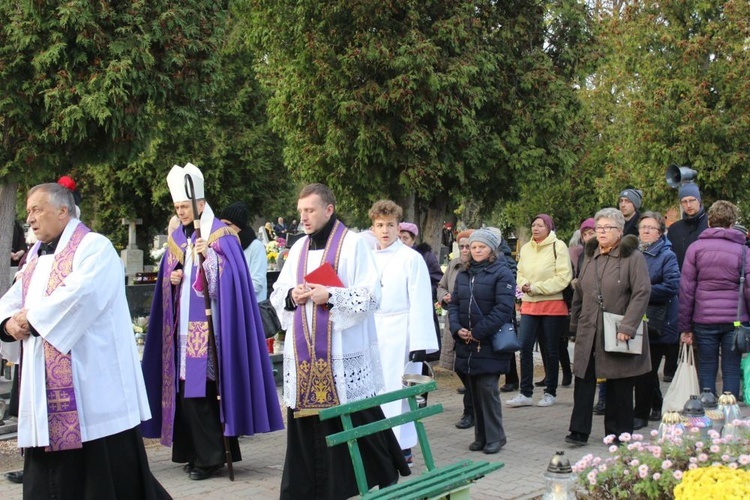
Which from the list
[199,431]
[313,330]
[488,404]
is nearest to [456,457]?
[488,404]

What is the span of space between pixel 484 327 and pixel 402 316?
72 cm

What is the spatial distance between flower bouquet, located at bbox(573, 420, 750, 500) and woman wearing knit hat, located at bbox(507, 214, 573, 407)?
14.2ft

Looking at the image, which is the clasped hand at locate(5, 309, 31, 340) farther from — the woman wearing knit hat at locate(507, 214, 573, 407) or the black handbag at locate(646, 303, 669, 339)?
the black handbag at locate(646, 303, 669, 339)

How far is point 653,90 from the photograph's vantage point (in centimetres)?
1886

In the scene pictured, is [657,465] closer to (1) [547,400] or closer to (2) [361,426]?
(2) [361,426]

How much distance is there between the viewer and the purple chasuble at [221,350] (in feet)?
22.1

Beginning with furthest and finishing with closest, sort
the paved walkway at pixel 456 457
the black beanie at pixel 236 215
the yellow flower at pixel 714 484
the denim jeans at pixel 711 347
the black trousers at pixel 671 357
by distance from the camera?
the black trousers at pixel 671 357 → the denim jeans at pixel 711 347 → the black beanie at pixel 236 215 → the paved walkway at pixel 456 457 → the yellow flower at pixel 714 484

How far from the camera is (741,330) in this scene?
8.61 metres

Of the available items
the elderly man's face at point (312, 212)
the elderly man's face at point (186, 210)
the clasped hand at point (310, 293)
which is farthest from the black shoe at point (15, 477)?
the elderly man's face at point (312, 212)

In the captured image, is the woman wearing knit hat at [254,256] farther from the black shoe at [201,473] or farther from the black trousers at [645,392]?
the black trousers at [645,392]

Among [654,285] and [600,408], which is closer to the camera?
[654,285]

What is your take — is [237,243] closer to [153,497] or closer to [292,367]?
[292,367]

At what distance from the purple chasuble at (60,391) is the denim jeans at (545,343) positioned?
5473 millimetres

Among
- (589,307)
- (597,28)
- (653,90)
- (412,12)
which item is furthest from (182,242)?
(653,90)
